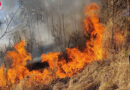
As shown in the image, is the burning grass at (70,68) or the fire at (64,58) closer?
the burning grass at (70,68)

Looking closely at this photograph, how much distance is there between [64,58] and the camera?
9727mm

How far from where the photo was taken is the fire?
875 cm

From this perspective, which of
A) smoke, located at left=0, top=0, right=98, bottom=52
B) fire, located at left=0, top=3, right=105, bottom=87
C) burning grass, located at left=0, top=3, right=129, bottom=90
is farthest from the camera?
smoke, located at left=0, top=0, right=98, bottom=52

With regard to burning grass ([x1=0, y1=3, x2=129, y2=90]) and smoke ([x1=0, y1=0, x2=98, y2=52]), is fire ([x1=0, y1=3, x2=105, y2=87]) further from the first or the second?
smoke ([x1=0, y1=0, x2=98, y2=52])

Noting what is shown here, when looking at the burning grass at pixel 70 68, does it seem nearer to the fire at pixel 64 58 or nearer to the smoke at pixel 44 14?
the fire at pixel 64 58

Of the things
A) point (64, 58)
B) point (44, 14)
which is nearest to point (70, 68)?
point (64, 58)

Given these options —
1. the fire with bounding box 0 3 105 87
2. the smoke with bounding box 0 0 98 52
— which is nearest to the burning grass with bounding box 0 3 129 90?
the fire with bounding box 0 3 105 87

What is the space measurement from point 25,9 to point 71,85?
4968mm

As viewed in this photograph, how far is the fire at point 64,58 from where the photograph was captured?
8750mm

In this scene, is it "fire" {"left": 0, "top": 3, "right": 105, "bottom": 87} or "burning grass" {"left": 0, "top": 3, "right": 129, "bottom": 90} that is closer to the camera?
"burning grass" {"left": 0, "top": 3, "right": 129, "bottom": 90}

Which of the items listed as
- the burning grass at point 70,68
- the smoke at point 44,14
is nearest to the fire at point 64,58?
the burning grass at point 70,68

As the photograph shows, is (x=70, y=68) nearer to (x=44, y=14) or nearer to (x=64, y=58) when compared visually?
(x=64, y=58)

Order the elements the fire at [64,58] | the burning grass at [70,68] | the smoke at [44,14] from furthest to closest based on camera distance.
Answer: the smoke at [44,14] → the fire at [64,58] → the burning grass at [70,68]

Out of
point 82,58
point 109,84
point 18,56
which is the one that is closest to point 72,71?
point 82,58
